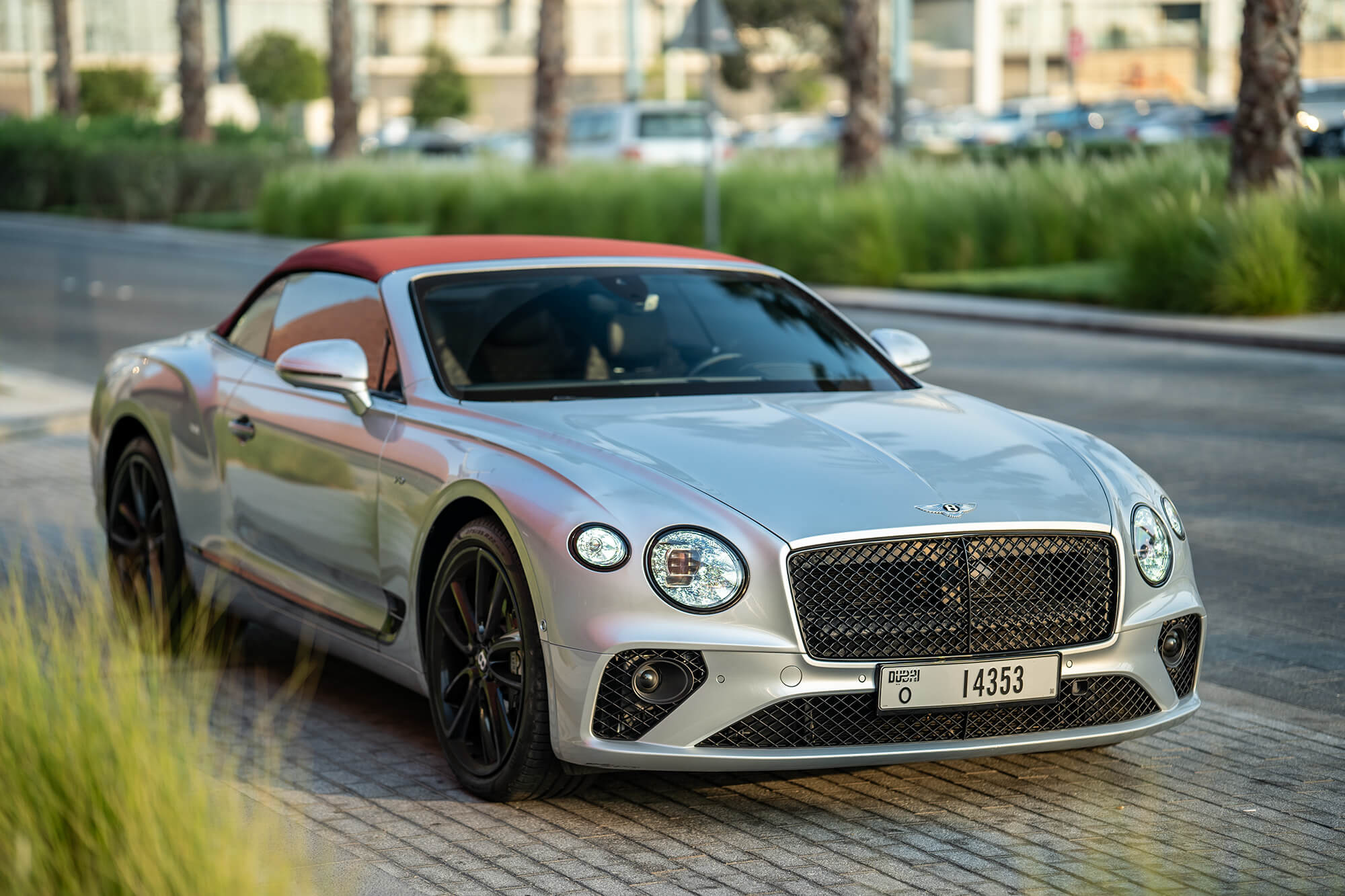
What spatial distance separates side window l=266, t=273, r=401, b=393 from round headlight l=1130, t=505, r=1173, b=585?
216cm

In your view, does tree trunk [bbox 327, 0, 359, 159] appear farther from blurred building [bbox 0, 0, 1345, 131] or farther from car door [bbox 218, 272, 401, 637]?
blurred building [bbox 0, 0, 1345, 131]

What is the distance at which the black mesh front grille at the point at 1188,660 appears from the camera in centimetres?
526

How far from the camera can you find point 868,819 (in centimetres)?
502

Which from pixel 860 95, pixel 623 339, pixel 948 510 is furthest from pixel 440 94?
pixel 948 510

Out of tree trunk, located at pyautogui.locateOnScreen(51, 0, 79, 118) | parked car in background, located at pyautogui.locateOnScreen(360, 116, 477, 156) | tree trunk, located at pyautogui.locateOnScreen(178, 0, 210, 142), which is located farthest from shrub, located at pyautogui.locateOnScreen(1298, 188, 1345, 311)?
tree trunk, located at pyautogui.locateOnScreen(51, 0, 79, 118)

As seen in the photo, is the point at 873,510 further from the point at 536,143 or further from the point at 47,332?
the point at 536,143

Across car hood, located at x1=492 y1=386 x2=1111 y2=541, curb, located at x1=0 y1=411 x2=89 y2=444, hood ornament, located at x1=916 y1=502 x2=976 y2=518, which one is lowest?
curb, located at x1=0 y1=411 x2=89 y2=444

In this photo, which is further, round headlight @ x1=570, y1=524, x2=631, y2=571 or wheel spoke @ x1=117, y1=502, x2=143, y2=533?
wheel spoke @ x1=117, y1=502, x2=143, y2=533

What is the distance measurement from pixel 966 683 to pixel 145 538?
3.46 metres

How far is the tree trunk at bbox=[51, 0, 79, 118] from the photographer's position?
5088 centimetres

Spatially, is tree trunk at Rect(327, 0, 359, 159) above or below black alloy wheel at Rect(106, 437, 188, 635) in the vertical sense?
above

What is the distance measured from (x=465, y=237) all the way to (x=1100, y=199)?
18.2 metres

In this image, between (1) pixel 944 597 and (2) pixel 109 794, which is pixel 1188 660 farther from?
(2) pixel 109 794

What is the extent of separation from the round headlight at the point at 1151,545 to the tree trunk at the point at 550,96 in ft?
91.0
